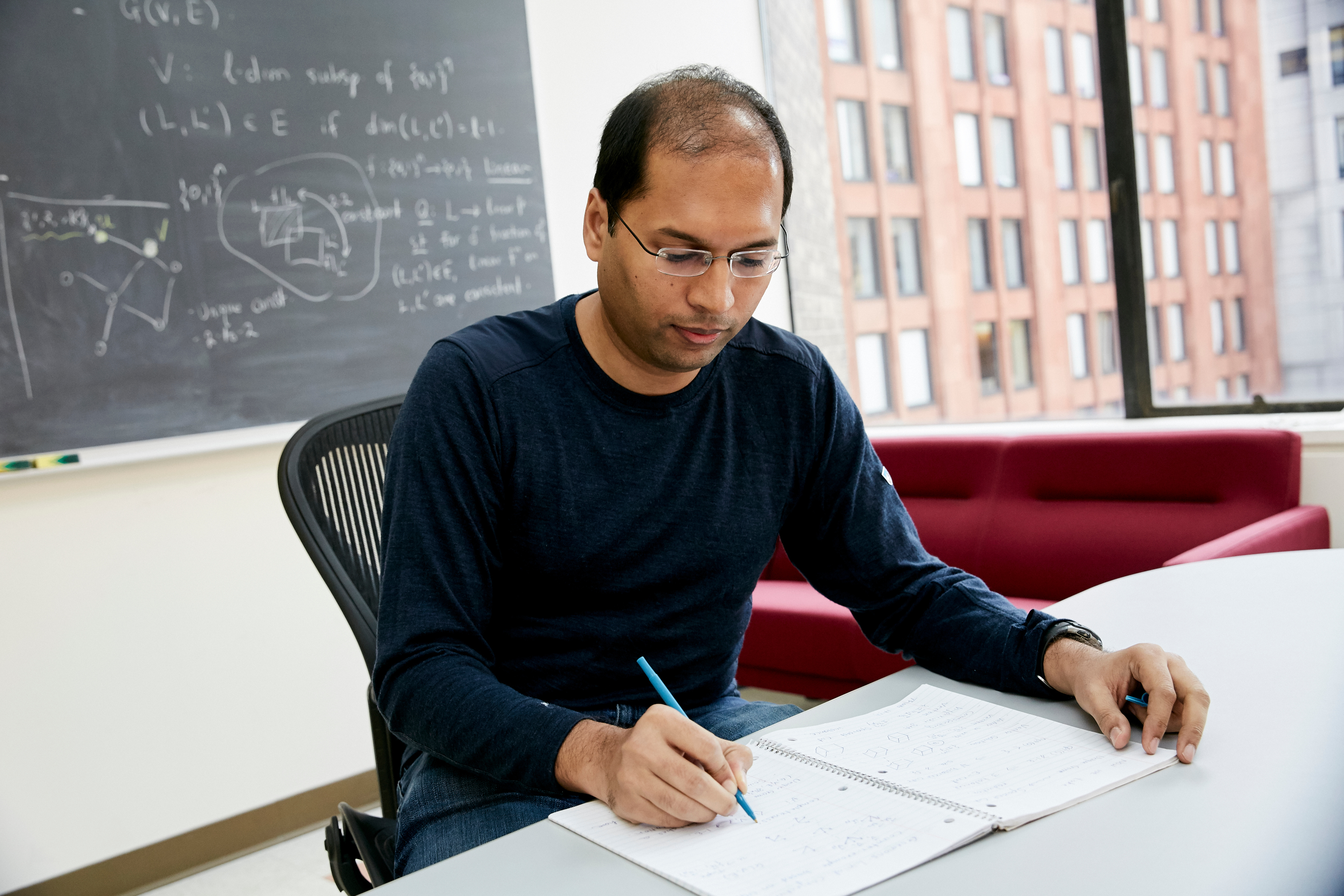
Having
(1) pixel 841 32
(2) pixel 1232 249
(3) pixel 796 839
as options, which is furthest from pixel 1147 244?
(3) pixel 796 839

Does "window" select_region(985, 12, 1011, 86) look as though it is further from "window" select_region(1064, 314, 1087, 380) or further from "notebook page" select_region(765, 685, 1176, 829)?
"notebook page" select_region(765, 685, 1176, 829)

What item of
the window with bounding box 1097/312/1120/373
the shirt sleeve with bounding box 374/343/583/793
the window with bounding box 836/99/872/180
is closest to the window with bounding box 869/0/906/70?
the window with bounding box 836/99/872/180

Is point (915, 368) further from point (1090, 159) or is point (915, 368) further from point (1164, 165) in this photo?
point (1164, 165)

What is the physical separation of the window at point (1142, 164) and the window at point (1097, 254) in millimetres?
195

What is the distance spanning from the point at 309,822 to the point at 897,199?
3.16 m

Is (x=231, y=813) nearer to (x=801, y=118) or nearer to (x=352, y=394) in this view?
(x=352, y=394)

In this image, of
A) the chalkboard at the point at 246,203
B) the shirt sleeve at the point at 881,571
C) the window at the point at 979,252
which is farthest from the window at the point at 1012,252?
the shirt sleeve at the point at 881,571

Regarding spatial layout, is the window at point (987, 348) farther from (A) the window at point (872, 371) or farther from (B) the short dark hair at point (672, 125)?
(B) the short dark hair at point (672, 125)

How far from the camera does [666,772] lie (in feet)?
2.59

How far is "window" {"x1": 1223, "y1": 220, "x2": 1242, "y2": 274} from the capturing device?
3.14m

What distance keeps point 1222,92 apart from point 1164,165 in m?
0.25

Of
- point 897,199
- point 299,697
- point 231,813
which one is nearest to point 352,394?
point 299,697

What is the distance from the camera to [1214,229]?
3.17 metres

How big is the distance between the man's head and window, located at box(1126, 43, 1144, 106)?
8.12ft
